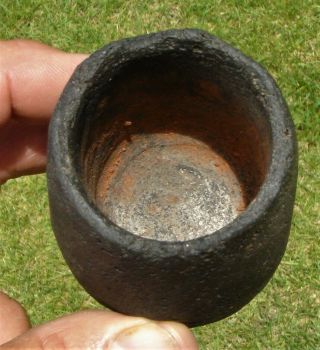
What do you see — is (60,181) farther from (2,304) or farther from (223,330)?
(223,330)

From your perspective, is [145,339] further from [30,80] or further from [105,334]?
[30,80]

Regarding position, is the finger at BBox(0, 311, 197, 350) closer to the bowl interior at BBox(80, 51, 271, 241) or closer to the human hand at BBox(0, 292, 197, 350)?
the human hand at BBox(0, 292, 197, 350)

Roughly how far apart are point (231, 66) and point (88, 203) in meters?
0.55

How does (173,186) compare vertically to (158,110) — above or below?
below

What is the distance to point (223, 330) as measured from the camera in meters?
3.34

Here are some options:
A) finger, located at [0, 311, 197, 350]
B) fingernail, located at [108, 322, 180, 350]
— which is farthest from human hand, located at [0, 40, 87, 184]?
fingernail, located at [108, 322, 180, 350]

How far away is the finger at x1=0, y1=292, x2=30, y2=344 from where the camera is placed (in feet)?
8.58

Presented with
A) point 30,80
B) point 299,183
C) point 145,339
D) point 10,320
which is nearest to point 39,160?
point 30,80

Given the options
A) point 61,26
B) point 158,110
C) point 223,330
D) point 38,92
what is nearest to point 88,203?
point 158,110

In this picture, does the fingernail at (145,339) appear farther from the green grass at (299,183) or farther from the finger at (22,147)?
the green grass at (299,183)

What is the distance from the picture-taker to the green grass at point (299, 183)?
3.34m

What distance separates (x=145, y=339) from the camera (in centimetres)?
192

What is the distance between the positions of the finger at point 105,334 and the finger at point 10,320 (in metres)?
0.47

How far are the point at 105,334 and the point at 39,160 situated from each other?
1147mm
